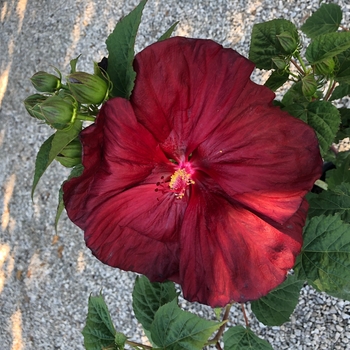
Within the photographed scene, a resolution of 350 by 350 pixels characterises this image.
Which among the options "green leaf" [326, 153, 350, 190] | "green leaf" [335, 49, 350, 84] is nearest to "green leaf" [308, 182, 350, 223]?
"green leaf" [326, 153, 350, 190]

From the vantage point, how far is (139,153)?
0.59 meters

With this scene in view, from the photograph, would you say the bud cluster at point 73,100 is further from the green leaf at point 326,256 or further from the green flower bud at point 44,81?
the green leaf at point 326,256

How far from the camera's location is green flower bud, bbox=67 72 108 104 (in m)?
0.59

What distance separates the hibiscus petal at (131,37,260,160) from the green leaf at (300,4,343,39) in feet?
2.12

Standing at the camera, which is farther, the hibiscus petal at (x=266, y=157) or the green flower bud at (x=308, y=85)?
the green flower bud at (x=308, y=85)

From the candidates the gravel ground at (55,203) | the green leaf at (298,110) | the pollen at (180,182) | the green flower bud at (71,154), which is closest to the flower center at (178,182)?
the pollen at (180,182)

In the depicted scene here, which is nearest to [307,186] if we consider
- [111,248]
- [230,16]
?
[111,248]

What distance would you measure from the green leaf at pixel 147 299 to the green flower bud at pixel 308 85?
445mm

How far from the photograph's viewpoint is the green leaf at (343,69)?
75 cm

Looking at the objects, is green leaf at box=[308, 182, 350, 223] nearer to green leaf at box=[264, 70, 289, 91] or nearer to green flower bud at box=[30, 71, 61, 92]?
green leaf at box=[264, 70, 289, 91]

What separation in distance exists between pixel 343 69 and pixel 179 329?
50cm

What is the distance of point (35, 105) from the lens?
62 centimetres

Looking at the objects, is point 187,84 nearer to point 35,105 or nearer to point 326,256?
point 35,105

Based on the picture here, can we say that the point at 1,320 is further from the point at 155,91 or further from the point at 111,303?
the point at 155,91
